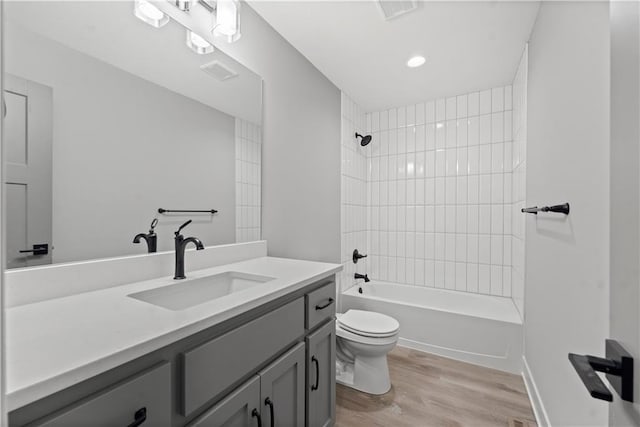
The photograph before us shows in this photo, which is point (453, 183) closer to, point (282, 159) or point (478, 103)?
point (478, 103)

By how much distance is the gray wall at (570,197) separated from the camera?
0.89 meters

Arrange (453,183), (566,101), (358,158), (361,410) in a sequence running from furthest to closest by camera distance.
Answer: (358,158) → (453,183) → (361,410) → (566,101)

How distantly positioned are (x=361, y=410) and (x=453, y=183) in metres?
2.20

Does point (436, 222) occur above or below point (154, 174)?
below

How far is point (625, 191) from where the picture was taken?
0.43 m

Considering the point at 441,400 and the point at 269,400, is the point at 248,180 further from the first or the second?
the point at 441,400

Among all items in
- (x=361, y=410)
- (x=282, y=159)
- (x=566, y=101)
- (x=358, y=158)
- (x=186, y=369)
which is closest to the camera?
(x=186, y=369)

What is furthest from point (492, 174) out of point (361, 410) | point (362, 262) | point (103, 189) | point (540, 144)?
point (103, 189)

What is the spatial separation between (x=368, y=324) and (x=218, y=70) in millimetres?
1820

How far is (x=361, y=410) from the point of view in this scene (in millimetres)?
1698

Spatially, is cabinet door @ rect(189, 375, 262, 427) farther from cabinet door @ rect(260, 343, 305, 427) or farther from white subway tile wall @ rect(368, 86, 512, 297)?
white subway tile wall @ rect(368, 86, 512, 297)

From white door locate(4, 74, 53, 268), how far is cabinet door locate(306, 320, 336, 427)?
3.36 feet

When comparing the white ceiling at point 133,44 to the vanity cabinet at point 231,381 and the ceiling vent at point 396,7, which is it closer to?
the ceiling vent at point 396,7

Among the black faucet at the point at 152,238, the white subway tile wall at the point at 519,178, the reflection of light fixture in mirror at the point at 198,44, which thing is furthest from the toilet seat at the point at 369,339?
the reflection of light fixture in mirror at the point at 198,44
